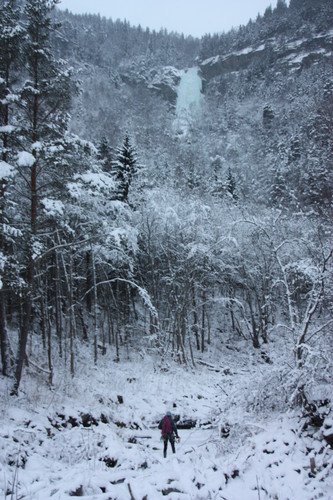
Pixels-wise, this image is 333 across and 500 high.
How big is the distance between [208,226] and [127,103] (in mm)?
114776

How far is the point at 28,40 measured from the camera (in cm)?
909

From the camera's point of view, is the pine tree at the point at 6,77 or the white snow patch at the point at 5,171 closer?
the white snow patch at the point at 5,171

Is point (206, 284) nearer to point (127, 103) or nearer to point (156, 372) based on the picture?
point (156, 372)

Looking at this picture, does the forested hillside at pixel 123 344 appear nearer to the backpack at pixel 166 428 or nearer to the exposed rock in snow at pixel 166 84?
the backpack at pixel 166 428

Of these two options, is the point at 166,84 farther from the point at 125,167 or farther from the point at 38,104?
the point at 38,104

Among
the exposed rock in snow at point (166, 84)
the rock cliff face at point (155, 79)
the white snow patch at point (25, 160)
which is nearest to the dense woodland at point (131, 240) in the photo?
the white snow patch at point (25, 160)

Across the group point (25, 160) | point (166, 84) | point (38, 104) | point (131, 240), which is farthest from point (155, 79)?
point (25, 160)

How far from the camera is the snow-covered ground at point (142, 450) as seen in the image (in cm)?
601

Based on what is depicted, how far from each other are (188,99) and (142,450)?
169 metres

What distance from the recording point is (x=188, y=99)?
156 metres

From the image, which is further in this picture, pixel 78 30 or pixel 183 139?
pixel 78 30

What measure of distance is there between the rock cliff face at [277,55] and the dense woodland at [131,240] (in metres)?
67.3

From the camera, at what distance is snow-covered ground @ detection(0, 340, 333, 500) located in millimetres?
6012

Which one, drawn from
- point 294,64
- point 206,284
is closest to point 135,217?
point 206,284
